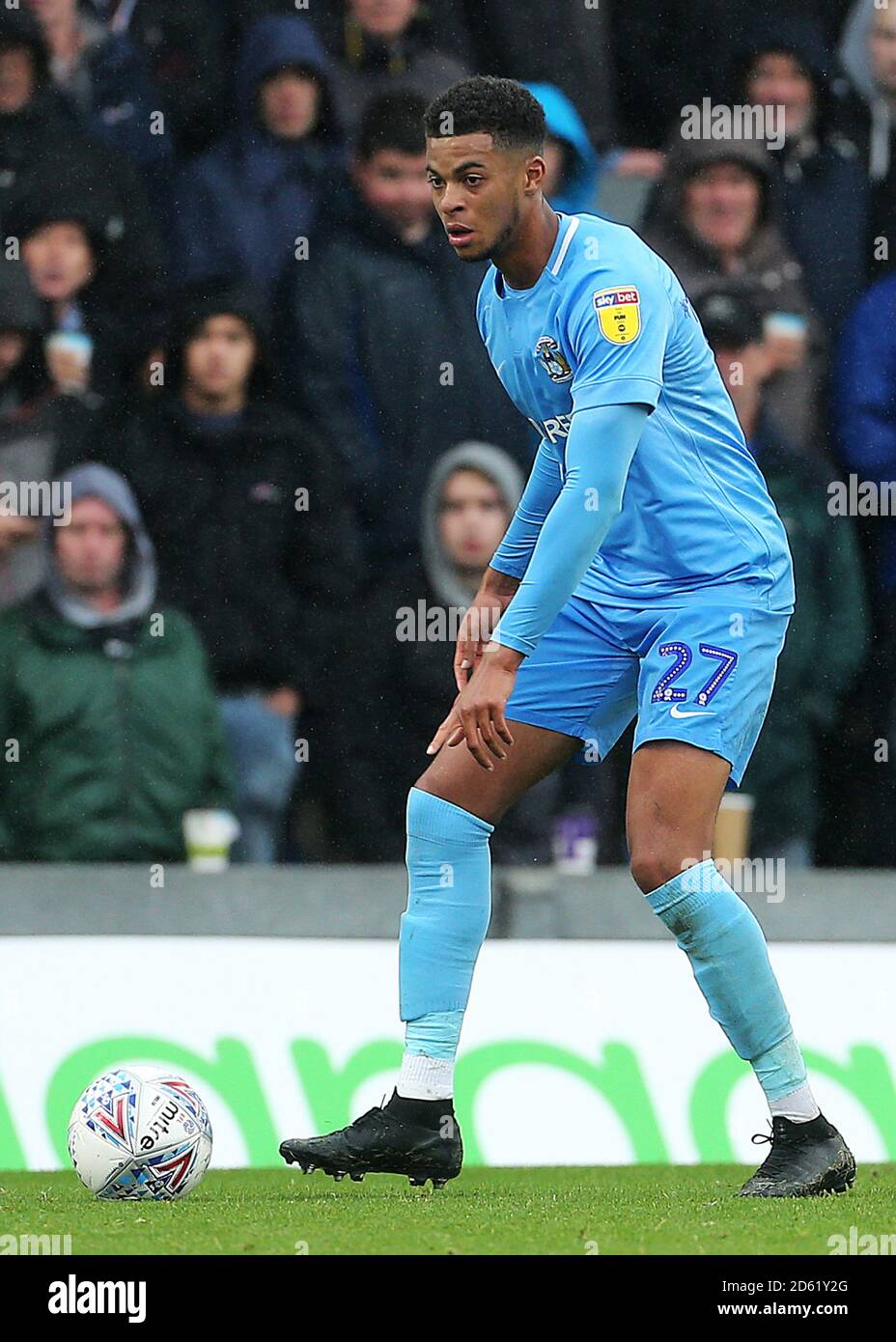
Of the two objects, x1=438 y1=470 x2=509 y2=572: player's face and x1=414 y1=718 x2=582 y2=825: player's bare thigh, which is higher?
x1=438 y1=470 x2=509 y2=572: player's face

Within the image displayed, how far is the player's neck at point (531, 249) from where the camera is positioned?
441 centimetres

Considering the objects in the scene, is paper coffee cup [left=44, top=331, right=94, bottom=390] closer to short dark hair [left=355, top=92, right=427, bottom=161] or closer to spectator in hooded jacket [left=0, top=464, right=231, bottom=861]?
spectator in hooded jacket [left=0, top=464, right=231, bottom=861]

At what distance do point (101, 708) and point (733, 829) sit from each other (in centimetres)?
217

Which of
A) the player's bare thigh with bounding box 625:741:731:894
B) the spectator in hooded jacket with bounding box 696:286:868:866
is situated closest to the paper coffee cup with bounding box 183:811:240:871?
the spectator in hooded jacket with bounding box 696:286:868:866

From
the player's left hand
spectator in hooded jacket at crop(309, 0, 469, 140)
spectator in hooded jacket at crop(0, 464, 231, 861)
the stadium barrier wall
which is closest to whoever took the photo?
the player's left hand

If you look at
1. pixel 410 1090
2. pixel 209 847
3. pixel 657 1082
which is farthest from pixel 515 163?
pixel 209 847

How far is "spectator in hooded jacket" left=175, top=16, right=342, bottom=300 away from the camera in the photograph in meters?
7.70

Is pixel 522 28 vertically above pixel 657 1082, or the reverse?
pixel 522 28

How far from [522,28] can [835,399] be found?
1765 mm

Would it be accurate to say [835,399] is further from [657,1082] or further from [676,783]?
[676,783]

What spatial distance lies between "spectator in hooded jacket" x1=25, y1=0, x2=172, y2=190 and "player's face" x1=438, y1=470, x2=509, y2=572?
157cm

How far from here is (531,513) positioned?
4.87m

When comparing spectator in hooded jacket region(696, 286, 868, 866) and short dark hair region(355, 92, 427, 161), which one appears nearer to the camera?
spectator in hooded jacket region(696, 286, 868, 866)

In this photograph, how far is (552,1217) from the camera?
412 cm
